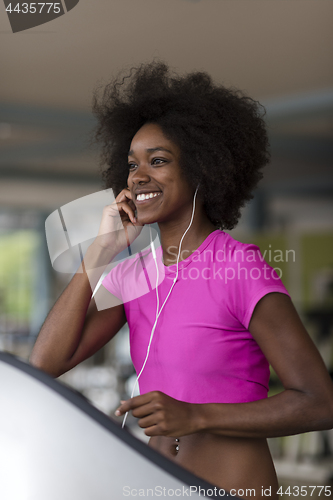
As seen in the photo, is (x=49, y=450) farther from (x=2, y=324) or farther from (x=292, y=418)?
(x=2, y=324)

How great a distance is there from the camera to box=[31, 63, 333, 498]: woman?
60cm

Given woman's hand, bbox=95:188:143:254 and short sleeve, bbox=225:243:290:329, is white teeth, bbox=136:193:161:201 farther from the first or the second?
short sleeve, bbox=225:243:290:329

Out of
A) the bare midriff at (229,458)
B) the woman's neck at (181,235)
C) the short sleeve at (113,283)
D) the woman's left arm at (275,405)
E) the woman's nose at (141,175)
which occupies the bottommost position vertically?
the bare midriff at (229,458)

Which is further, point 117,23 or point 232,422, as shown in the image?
point 117,23

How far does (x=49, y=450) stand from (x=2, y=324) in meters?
1.09

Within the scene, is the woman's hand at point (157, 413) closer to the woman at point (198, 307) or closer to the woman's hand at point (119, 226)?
the woman at point (198, 307)

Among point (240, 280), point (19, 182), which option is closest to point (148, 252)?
point (240, 280)

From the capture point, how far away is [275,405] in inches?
23.5

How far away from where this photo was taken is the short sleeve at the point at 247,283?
67cm

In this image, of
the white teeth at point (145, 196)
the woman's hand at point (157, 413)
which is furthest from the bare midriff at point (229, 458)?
the white teeth at point (145, 196)

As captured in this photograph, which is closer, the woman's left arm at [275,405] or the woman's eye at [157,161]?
the woman's left arm at [275,405]

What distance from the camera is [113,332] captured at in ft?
2.96

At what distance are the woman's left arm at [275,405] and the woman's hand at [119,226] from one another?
0.35 meters

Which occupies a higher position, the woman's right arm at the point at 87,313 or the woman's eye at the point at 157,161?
the woman's eye at the point at 157,161
